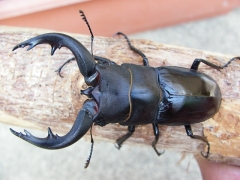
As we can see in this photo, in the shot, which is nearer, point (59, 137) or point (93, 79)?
point (59, 137)

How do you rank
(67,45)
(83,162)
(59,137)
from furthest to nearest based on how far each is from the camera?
(83,162), (67,45), (59,137)

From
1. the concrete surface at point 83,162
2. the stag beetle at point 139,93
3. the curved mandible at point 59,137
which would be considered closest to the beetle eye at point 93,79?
the stag beetle at point 139,93

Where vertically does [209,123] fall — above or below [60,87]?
below

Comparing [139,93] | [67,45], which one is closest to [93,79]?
[67,45]

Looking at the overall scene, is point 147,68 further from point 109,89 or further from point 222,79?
point 222,79

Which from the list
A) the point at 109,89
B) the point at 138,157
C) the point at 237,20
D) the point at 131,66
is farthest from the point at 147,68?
the point at 237,20

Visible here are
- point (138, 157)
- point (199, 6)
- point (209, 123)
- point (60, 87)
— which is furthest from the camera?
point (199, 6)

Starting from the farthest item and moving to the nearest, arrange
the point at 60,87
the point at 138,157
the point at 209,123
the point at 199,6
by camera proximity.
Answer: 1. the point at 199,6
2. the point at 138,157
3. the point at 209,123
4. the point at 60,87

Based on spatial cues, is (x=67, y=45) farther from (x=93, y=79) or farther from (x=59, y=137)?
(x=59, y=137)
